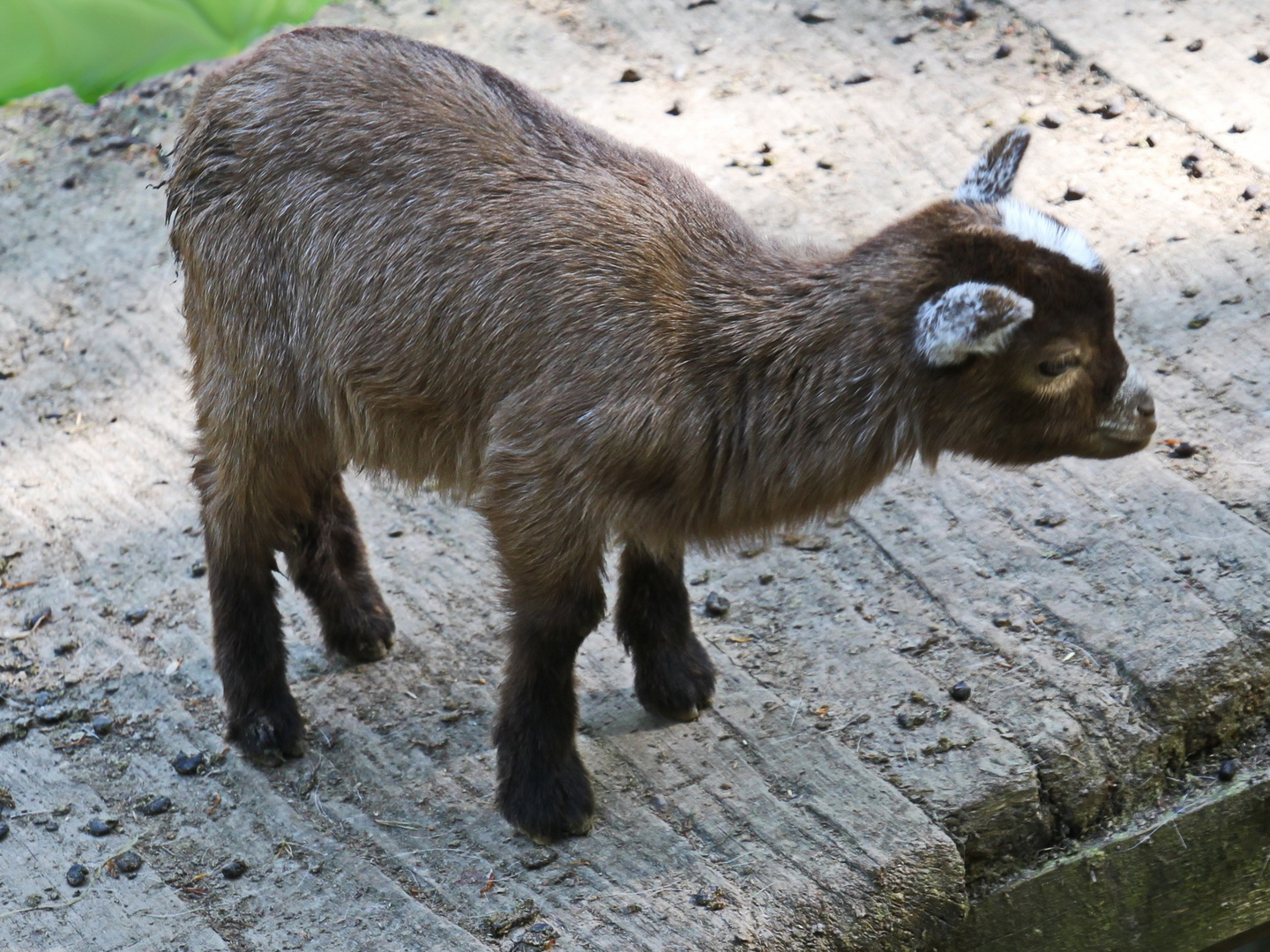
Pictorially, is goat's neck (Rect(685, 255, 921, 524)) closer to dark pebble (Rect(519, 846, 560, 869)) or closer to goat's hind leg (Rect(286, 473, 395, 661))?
dark pebble (Rect(519, 846, 560, 869))

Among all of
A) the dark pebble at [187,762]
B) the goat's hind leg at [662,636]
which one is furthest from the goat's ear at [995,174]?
the dark pebble at [187,762]

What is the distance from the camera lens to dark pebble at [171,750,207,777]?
12.3 ft

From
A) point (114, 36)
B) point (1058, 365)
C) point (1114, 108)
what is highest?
point (1058, 365)

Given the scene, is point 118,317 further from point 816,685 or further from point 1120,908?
point 1120,908

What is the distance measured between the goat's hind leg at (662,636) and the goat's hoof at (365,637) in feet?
2.48

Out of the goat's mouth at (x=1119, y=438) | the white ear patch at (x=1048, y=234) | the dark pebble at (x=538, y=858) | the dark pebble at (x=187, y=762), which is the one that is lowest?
the dark pebble at (x=187, y=762)

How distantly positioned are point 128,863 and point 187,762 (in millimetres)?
368

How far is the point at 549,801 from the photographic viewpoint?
3.40m

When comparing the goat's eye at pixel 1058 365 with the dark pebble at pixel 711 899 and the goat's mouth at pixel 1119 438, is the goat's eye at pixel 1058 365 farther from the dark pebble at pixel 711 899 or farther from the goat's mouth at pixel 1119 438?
the dark pebble at pixel 711 899

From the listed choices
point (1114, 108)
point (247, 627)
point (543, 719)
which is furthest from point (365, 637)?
point (1114, 108)

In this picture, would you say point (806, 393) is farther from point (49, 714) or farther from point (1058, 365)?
point (49, 714)

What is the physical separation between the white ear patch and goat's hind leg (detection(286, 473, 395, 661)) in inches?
77.1

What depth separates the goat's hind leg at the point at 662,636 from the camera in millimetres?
3705

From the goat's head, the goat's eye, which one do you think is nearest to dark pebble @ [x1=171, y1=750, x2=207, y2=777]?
the goat's head
